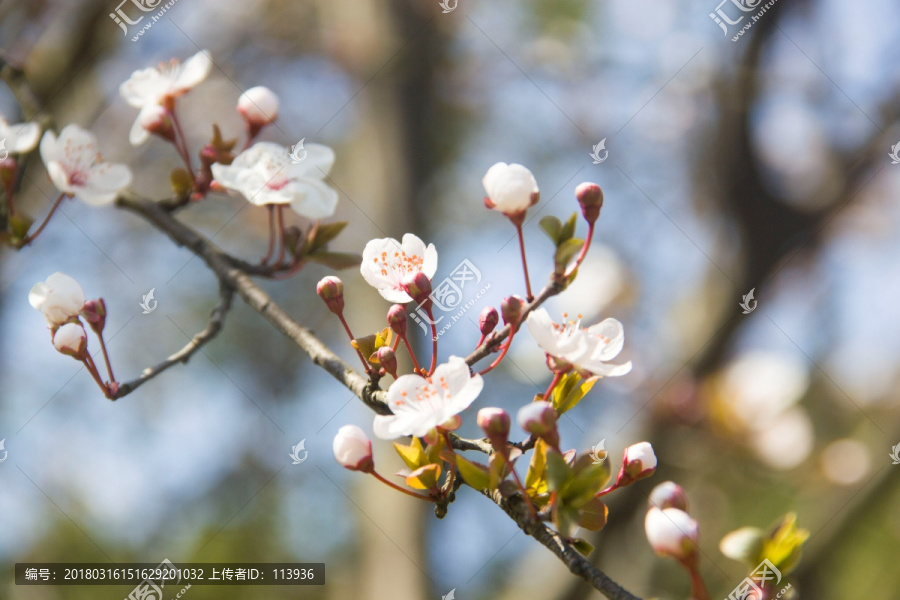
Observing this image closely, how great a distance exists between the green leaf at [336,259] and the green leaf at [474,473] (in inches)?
17.6

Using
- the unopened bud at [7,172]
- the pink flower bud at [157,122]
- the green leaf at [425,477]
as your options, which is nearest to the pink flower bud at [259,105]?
the pink flower bud at [157,122]

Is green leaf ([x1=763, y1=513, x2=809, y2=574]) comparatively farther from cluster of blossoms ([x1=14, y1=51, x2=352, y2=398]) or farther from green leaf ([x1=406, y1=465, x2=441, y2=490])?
cluster of blossoms ([x1=14, y1=51, x2=352, y2=398])

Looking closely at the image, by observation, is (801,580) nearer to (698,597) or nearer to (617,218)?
(698,597)

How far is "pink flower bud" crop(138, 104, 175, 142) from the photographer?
1.01m

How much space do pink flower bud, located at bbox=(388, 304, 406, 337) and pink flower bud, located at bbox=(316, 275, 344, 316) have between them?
0.33ft

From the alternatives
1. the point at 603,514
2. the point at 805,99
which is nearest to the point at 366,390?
the point at 603,514

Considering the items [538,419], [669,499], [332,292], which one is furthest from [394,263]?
[669,499]

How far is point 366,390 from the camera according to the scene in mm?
709

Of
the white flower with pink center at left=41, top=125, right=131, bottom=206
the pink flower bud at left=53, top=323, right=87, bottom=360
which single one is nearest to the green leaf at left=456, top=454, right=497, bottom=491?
the pink flower bud at left=53, top=323, right=87, bottom=360

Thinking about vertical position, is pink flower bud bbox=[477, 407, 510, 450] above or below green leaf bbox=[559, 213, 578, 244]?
below

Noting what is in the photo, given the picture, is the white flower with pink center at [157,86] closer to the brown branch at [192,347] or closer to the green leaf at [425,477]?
the brown branch at [192,347]

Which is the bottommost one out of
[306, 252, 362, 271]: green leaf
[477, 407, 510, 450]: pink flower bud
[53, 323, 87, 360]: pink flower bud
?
[53, 323, 87, 360]: pink flower bud

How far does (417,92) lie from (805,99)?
1.43 meters

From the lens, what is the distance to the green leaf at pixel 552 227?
701mm
